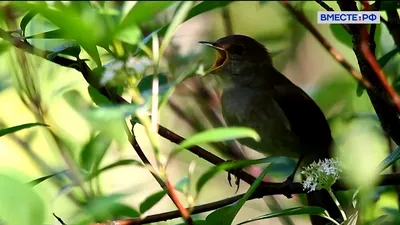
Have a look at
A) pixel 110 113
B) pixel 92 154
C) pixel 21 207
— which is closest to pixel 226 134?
pixel 110 113

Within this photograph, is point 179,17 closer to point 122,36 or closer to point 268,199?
point 122,36

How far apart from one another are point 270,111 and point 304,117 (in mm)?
99

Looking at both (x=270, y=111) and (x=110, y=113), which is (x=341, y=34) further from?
(x=110, y=113)

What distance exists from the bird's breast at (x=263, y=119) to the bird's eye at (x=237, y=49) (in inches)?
5.6

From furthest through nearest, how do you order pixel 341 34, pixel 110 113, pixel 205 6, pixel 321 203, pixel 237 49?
pixel 237 49 < pixel 321 203 < pixel 341 34 < pixel 205 6 < pixel 110 113

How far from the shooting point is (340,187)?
124 cm

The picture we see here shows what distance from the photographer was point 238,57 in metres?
2.18

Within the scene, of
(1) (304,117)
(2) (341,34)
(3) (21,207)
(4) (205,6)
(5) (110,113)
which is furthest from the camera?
(1) (304,117)

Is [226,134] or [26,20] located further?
[26,20]

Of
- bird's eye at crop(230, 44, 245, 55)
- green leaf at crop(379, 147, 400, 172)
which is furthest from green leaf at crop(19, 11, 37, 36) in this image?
bird's eye at crop(230, 44, 245, 55)

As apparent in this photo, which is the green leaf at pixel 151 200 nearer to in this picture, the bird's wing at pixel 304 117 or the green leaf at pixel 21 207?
the green leaf at pixel 21 207

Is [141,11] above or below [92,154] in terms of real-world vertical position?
above

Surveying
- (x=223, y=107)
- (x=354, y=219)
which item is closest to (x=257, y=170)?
(x=223, y=107)

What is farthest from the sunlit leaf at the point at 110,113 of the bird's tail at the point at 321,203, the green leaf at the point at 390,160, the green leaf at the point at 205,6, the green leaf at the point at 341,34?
the bird's tail at the point at 321,203
